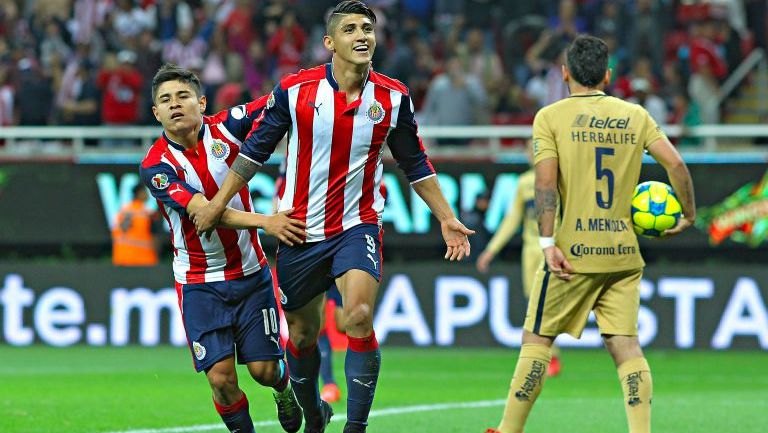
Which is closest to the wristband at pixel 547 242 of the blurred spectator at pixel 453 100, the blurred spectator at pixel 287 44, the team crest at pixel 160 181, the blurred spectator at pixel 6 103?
the team crest at pixel 160 181

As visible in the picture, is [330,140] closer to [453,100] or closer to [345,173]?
[345,173]

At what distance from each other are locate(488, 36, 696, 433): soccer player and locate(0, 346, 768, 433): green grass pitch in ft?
5.45

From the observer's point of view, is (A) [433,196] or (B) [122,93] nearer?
(A) [433,196]

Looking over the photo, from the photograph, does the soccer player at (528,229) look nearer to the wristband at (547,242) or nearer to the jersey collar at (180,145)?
the wristband at (547,242)

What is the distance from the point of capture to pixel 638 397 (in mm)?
7504

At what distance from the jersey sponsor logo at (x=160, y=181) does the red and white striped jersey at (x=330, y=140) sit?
472mm

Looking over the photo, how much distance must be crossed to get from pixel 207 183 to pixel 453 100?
11145 mm

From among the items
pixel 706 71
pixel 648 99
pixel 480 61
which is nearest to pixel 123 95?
pixel 480 61

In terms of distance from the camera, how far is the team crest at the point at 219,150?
7.79 m

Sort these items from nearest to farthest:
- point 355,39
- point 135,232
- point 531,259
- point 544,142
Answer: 1. point 355,39
2. point 544,142
3. point 531,259
4. point 135,232

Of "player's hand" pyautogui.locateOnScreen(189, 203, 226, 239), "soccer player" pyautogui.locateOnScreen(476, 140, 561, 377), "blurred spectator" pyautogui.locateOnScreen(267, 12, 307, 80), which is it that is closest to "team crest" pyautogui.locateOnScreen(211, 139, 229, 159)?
"player's hand" pyautogui.locateOnScreen(189, 203, 226, 239)

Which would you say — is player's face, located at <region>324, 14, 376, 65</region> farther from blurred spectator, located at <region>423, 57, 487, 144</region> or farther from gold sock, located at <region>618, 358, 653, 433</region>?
blurred spectator, located at <region>423, 57, 487, 144</region>

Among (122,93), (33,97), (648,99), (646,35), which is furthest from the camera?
(33,97)

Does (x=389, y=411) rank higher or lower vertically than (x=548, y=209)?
lower
